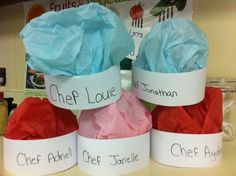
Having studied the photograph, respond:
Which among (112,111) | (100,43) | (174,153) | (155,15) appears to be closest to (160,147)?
(174,153)

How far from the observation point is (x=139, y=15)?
1.02 m

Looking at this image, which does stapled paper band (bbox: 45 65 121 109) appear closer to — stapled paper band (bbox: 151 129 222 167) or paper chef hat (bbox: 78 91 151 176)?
paper chef hat (bbox: 78 91 151 176)

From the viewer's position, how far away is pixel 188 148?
70 cm

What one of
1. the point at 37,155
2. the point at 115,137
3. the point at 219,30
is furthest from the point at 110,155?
the point at 219,30

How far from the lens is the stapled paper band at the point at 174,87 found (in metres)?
0.67

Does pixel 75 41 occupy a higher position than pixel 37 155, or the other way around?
pixel 75 41

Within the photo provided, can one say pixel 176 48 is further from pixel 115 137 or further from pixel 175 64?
pixel 115 137

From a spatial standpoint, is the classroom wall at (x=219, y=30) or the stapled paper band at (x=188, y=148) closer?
the stapled paper band at (x=188, y=148)

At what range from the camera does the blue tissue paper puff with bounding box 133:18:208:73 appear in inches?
26.1

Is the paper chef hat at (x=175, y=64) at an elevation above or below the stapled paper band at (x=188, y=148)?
above

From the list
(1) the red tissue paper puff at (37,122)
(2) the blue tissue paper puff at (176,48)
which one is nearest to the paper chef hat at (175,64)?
(2) the blue tissue paper puff at (176,48)

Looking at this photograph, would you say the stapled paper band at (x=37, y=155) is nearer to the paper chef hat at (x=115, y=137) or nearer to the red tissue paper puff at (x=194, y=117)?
the paper chef hat at (x=115, y=137)

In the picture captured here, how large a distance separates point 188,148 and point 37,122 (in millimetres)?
291

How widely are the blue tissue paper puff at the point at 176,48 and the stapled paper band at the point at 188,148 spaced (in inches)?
5.1
